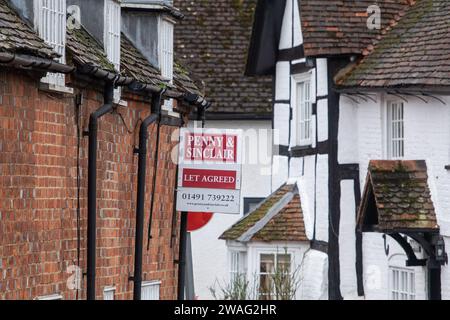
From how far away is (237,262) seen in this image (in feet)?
98.2

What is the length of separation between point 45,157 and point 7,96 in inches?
49.7

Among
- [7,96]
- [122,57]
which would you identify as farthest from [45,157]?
[122,57]

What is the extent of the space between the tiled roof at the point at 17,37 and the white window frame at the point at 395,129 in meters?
12.7

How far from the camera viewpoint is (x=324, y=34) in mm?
27703

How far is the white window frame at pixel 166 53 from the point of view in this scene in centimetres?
1925

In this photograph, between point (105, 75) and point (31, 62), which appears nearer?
point (31, 62)

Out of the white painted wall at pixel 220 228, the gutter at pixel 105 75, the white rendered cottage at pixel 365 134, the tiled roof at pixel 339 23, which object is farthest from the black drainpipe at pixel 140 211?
the white painted wall at pixel 220 228

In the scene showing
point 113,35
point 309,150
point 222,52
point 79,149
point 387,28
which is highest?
point 222,52

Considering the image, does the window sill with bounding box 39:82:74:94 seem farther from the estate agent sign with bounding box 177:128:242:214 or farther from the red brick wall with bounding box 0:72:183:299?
the estate agent sign with bounding box 177:128:242:214

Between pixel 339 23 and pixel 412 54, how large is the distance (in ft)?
8.39

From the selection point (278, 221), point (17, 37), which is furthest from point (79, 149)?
point (278, 221)

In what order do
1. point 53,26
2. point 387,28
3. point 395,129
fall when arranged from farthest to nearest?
point 387,28 < point 395,129 < point 53,26

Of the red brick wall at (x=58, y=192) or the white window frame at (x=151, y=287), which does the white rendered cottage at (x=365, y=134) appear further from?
the red brick wall at (x=58, y=192)

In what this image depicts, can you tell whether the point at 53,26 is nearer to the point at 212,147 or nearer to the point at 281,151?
the point at 212,147
